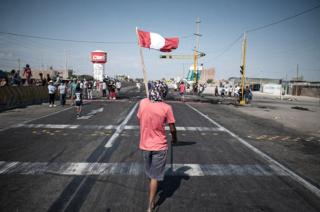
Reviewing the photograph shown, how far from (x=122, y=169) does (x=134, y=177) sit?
0.55m

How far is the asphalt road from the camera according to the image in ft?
13.6

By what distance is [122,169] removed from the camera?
5.70 metres

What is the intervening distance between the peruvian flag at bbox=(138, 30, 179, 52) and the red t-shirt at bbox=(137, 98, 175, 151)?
14.5 ft

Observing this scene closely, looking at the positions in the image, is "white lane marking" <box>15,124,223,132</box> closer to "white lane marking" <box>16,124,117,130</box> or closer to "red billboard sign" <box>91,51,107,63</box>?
"white lane marking" <box>16,124,117,130</box>

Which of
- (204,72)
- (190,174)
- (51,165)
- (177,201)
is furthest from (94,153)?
(204,72)

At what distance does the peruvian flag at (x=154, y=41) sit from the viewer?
340 inches

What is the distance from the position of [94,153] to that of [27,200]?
9.19ft

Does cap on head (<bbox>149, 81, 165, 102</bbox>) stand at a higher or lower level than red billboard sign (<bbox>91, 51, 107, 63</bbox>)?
lower

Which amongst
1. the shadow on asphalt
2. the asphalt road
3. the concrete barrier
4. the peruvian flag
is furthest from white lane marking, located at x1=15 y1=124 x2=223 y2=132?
the concrete barrier

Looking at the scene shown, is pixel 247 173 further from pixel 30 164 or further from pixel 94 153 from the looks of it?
pixel 30 164

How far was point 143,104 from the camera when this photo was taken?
405 cm

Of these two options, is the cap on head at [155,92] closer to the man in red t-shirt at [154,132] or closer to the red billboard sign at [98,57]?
the man in red t-shirt at [154,132]

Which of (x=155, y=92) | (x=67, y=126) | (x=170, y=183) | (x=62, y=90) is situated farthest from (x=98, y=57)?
(x=155, y=92)

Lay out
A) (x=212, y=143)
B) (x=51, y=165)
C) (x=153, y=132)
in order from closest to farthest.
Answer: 1. (x=153, y=132)
2. (x=51, y=165)
3. (x=212, y=143)
